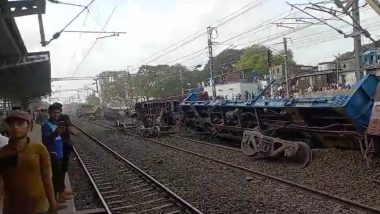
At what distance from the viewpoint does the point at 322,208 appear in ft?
22.9

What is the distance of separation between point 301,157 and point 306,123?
1.17 metres

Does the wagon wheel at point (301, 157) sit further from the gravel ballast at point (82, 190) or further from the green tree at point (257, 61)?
the green tree at point (257, 61)

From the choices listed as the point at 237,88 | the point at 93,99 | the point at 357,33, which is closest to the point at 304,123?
the point at 357,33

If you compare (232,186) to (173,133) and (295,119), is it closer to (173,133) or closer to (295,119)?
(295,119)

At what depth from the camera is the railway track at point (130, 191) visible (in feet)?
25.4

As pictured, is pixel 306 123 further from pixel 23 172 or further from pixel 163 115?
pixel 163 115

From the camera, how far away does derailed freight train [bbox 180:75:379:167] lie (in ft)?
34.0

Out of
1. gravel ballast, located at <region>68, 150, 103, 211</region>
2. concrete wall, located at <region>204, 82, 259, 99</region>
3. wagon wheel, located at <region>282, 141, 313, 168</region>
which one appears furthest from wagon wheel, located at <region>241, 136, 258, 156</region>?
concrete wall, located at <region>204, 82, 259, 99</region>

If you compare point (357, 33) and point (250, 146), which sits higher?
point (357, 33)

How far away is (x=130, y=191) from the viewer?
9.41 meters

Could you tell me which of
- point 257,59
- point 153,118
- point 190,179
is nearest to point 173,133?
point 153,118

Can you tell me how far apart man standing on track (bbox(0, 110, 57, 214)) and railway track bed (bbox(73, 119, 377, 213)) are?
409cm

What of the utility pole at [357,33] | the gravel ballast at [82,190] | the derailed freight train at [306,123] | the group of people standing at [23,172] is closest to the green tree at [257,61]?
the utility pole at [357,33]

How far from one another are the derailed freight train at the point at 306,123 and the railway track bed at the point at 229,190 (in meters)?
1.28
